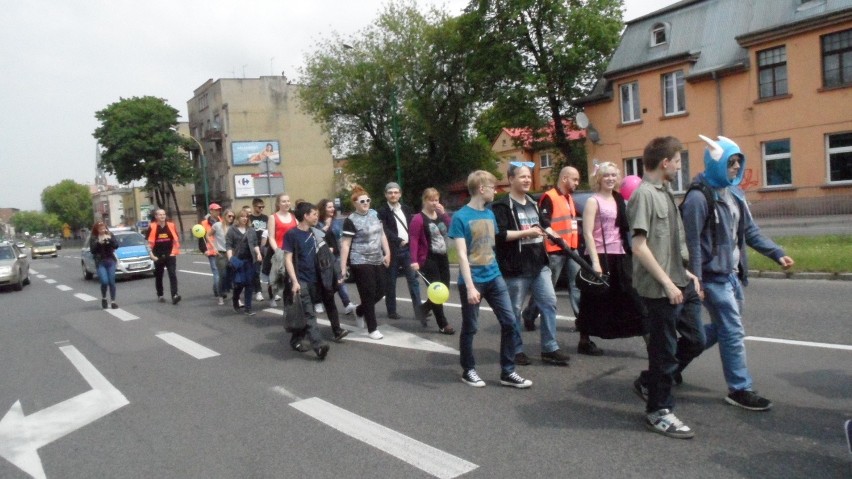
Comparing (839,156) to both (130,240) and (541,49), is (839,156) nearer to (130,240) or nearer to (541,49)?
(541,49)

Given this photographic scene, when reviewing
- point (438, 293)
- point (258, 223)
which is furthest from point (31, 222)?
point (438, 293)

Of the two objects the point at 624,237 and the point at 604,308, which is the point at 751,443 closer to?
the point at 604,308

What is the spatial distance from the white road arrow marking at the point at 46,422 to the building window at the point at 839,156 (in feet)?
80.0

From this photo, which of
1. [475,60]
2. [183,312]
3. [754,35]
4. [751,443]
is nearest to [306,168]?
[475,60]

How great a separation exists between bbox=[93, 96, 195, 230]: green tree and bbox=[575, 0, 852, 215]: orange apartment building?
45.2 m

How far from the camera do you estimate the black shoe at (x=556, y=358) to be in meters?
6.11

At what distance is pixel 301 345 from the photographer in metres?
7.38

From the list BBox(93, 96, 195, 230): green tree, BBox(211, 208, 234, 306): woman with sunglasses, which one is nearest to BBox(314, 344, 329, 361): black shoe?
BBox(211, 208, 234, 306): woman with sunglasses

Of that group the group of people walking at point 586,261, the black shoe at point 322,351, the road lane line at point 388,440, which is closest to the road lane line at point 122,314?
the group of people walking at point 586,261

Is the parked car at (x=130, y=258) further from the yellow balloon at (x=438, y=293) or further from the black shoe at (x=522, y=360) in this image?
the black shoe at (x=522, y=360)

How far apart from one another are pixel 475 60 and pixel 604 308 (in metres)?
31.2

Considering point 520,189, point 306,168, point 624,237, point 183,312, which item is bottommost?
point 183,312

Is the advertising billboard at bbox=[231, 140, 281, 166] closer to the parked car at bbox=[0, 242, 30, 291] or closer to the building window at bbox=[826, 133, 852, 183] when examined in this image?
the parked car at bbox=[0, 242, 30, 291]

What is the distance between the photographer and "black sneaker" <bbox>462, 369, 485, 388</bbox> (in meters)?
5.59
